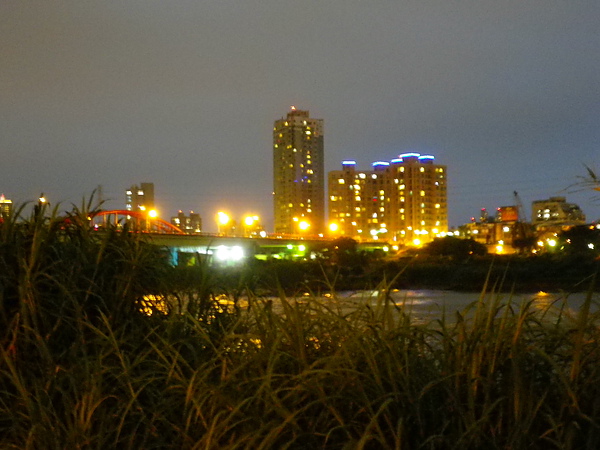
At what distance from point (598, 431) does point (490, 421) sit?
1.66 ft

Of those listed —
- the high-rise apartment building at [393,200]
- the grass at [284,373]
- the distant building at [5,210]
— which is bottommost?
the grass at [284,373]

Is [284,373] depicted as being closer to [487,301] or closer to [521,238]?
[487,301]

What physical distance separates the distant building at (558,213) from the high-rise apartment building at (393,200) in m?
114

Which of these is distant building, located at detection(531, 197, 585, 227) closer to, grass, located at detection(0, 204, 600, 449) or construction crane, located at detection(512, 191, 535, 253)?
grass, located at detection(0, 204, 600, 449)

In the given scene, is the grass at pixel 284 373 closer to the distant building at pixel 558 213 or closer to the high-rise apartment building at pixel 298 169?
the distant building at pixel 558 213

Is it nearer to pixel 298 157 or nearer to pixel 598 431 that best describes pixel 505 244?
pixel 598 431

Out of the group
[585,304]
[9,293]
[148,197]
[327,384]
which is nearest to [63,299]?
[9,293]

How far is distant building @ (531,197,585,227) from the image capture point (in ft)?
21.8

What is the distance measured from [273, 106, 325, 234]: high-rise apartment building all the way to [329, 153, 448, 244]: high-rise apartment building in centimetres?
815

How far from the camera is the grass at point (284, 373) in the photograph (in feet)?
11.5

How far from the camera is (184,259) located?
282 inches

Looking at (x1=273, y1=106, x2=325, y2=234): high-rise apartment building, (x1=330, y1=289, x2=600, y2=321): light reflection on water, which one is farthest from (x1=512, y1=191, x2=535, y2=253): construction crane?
(x1=273, y1=106, x2=325, y2=234): high-rise apartment building

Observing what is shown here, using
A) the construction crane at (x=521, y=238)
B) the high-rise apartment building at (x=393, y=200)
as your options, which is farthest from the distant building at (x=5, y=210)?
the high-rise apartment building at (x=393, y=200)

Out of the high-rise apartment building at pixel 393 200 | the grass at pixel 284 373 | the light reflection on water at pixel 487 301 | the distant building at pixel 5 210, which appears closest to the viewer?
the grass at pixel 284 373
